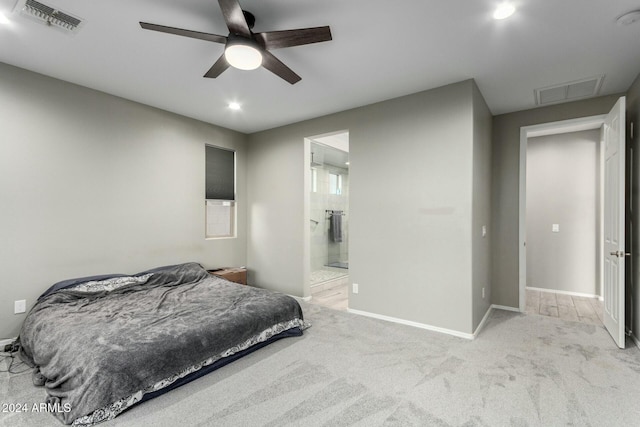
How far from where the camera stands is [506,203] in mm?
4098

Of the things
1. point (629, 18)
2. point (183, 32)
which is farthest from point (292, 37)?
point (629, 18)

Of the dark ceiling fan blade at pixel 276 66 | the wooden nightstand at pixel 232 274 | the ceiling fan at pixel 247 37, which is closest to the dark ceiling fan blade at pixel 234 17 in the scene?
the ceiling fan at pixel 247 37

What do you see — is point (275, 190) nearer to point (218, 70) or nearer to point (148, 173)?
point (148, 173)

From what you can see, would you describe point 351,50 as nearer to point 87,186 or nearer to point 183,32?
point 183,32

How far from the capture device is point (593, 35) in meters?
2.33

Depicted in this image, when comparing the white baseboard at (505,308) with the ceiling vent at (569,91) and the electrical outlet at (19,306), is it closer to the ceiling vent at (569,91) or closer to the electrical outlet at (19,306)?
the ceiling vent at (569,91)

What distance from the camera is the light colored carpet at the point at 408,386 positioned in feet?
6.22

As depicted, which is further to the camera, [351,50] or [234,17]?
[351,50]

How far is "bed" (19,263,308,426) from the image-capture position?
1909 mm

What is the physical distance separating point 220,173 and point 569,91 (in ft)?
15.3

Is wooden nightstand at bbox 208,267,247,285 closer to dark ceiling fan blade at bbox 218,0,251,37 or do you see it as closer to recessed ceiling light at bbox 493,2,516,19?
dark ceiling fan blade at bbox 218,0,251,37

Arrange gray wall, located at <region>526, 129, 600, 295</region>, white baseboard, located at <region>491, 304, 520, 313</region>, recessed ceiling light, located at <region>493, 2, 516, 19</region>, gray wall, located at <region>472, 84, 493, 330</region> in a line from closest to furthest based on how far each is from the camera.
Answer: recessed ceiling light, located at <region>493, 2, 516, 19</region> → gray wall, located at <region>472, 84, 493, 330</region> → white baseboard, located at <region>491, 304, 520, 313</region> → gray wall, located at <region>526, 129, 600, 295</region>

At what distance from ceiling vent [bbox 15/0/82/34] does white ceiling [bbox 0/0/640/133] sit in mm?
70

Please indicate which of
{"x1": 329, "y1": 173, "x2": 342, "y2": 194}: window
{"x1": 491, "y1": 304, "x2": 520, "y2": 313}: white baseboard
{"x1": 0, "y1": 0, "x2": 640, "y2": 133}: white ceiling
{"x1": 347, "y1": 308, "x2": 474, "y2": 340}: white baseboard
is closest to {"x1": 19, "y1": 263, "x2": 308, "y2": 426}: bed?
{"x1": 347, "y1": 308, "x2": 474, "y2": 340}: white baseboard
